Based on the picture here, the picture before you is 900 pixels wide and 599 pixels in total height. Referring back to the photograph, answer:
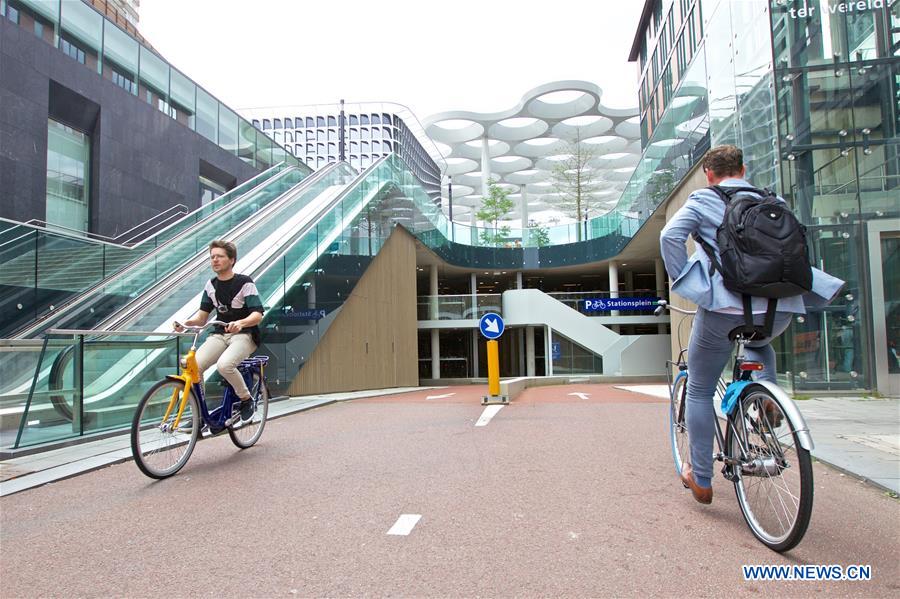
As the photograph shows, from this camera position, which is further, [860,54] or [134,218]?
[134,218]

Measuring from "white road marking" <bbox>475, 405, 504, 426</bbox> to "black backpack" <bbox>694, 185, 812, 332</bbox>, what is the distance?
173 inches

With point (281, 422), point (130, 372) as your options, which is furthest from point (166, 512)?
point (281, 422)

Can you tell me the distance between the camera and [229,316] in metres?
4.88

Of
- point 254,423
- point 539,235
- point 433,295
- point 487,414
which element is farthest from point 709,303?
point 539,235

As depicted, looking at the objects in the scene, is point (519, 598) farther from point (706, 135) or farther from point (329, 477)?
point (706, 135)

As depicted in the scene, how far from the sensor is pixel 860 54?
970 cm

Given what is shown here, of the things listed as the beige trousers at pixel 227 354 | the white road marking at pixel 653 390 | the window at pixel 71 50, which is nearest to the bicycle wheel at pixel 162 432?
the beige trousers at pixel 227 354

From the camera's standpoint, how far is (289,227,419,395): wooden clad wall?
14.0 m

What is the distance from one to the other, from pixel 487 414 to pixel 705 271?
532 centimetres

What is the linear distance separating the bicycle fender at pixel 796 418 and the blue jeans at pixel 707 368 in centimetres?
34

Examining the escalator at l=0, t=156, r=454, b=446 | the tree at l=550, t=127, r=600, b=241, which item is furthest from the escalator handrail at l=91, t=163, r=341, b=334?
the tree at l=550, t=127, r=600, b=241

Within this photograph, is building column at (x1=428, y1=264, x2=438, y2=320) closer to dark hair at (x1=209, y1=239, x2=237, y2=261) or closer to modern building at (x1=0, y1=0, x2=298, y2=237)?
modern building at (x1=0, y1=0, x2=298, y2=237)

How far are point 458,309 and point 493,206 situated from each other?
19401 mm

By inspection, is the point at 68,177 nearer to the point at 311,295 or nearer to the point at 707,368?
the point at 311,295
